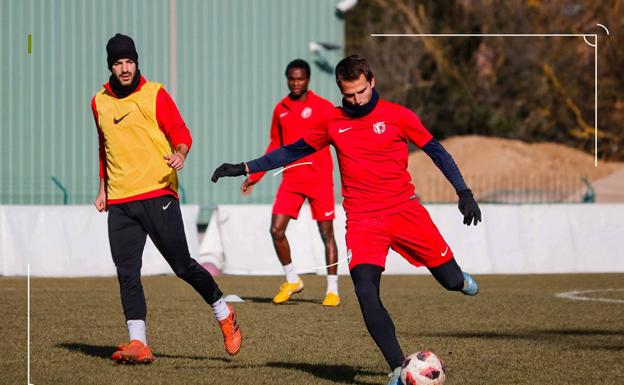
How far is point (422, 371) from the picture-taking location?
7.12 m

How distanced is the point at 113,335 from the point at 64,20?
1807 cm

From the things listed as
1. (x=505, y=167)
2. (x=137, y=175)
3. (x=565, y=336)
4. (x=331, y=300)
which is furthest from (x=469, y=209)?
(x=505, y=167)

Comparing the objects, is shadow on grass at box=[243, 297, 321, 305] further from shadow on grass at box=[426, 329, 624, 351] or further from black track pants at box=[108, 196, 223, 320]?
black track pants at box=[108, 196, 223, 320]

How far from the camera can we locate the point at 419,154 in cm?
5034

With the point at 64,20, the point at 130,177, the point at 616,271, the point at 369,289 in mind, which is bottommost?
the point at 616,271

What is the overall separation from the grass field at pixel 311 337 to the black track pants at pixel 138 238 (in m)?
0.52

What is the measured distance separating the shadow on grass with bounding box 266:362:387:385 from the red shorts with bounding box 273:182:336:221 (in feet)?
17.5

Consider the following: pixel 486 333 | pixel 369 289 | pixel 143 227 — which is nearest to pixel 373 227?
pixel 369 289

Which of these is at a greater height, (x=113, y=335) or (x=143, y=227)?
(x=143, y=227)

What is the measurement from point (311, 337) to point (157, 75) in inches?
715

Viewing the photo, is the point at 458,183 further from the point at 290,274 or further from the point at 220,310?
the point at 290,274

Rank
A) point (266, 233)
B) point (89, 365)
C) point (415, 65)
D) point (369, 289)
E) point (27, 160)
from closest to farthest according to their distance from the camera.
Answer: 1. point (369, 289)
2. point (89, 365)
3. point (266, 233)
4. point (27, 160)
5. point (415, 65)

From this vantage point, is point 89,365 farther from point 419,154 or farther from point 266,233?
point 419,154

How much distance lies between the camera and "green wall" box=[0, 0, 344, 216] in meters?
27.5
